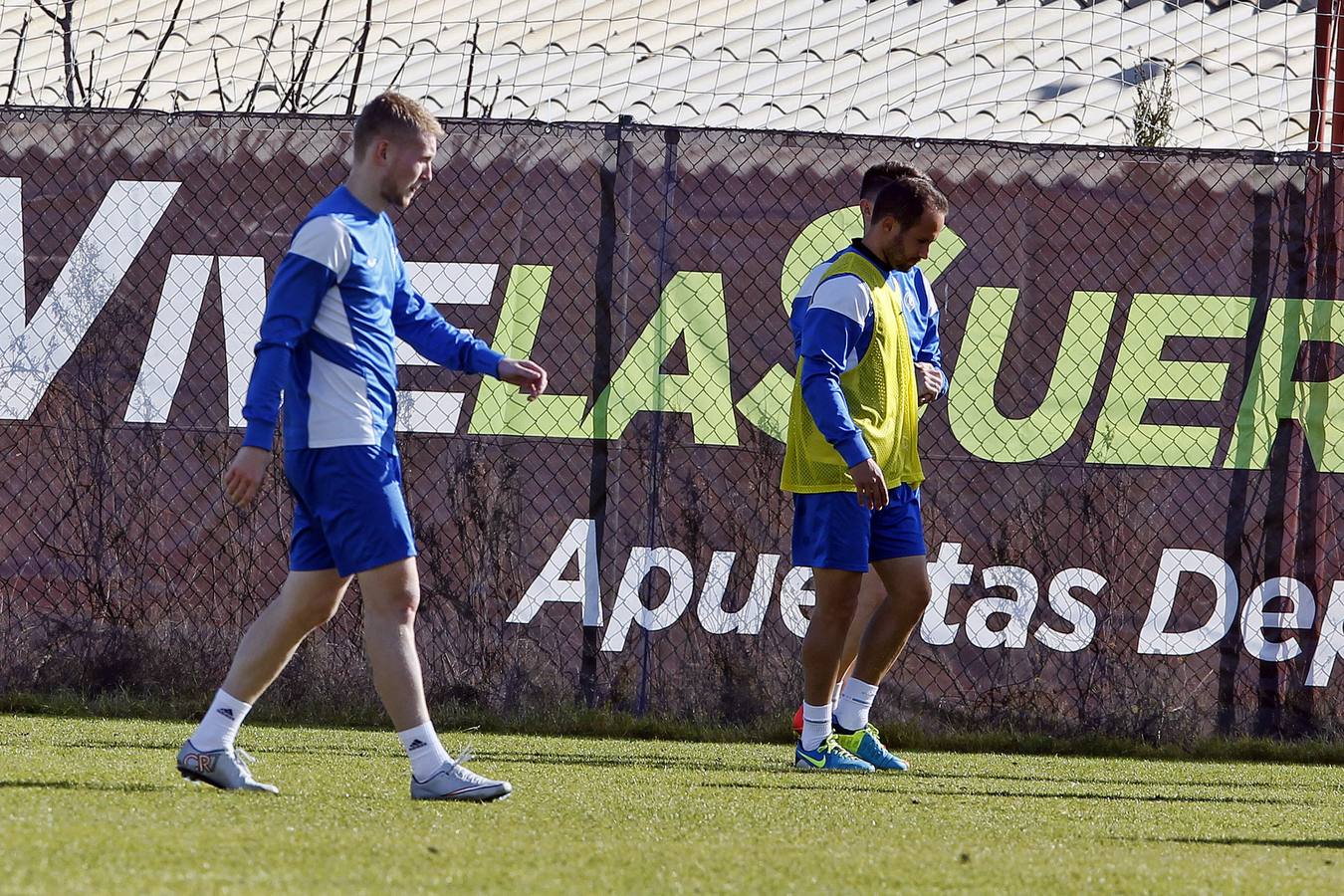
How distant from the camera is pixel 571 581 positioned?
628 centimetres

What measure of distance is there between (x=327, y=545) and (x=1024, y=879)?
1.79 meters

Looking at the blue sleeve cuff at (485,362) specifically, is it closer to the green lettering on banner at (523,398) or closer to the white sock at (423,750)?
the white sock at (423,750)

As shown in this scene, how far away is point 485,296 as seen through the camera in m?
6.39

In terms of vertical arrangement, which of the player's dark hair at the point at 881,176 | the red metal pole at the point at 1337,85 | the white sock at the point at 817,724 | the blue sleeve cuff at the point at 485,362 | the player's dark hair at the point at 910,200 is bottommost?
the white sock at the point at 817,724

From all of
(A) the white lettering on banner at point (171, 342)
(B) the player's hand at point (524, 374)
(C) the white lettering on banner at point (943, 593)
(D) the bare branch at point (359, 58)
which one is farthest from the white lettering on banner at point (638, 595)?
(D) the bare branch at point (359, 58)

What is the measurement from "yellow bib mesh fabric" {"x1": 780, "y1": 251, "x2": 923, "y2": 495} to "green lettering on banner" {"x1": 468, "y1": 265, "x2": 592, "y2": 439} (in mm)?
1257

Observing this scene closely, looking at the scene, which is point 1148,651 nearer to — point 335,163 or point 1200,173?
point 1200,173

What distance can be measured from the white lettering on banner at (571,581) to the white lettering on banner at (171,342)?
5.12 feet

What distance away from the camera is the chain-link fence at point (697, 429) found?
20.5ft

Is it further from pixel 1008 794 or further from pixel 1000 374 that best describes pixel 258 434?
pixel 1000 374

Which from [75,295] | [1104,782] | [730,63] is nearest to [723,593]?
[1104,782]

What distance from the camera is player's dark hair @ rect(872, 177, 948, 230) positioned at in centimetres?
516

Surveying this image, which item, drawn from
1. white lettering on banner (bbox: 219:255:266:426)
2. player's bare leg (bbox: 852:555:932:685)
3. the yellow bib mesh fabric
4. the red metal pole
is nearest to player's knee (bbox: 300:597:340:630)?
the yellow bib mesh fabric

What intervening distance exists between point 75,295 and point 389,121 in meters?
2.99
